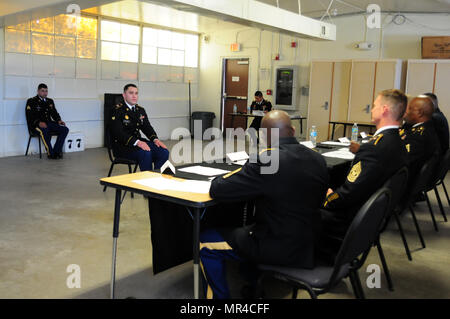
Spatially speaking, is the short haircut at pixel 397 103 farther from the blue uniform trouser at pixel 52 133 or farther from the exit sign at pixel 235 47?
the exit sign at pixel 235 47

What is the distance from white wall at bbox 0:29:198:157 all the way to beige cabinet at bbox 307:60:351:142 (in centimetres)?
350

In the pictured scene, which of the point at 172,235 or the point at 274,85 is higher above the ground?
the point at 274,85

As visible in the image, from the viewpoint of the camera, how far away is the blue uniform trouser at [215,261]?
2264 mm

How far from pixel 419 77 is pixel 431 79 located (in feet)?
0.69

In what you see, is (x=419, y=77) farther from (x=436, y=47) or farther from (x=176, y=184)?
(x=176, y=184)

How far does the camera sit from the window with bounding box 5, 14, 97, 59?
25.1 feet

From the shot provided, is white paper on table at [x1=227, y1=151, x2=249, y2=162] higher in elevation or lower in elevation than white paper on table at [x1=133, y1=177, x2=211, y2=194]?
higher

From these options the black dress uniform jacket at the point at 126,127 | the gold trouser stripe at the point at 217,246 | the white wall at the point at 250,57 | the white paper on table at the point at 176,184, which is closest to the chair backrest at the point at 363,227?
the gold trouser stripe at the point at 217,246

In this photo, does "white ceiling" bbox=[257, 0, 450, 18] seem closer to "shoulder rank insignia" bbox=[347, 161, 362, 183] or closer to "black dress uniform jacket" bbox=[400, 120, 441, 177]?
"black dress uniform jacket" bbox=[400, 120, 441, 177]

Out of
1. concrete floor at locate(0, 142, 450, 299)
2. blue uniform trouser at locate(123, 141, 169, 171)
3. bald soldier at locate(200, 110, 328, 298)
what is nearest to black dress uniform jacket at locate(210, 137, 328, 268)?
bald soldier at locate(200, 110, 328, 298)
